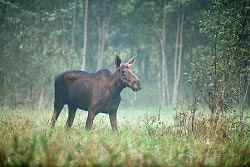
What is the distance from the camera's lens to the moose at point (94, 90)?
12062mm

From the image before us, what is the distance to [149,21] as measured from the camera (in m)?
31.9

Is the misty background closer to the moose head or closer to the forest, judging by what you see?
the forest

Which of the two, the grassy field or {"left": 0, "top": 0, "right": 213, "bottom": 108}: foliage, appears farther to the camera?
{"left": 0, "top": 0, "right": 213, "bottom": 108}: foliage

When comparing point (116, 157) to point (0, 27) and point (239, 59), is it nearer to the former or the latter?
point (239, 59)

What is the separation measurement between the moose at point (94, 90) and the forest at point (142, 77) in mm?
611

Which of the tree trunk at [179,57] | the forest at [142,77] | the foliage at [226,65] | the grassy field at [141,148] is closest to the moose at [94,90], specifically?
the forest at [142,77]

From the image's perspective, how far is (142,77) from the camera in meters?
44.7

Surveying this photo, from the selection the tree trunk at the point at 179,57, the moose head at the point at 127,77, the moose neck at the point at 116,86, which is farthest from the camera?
the tree trunk at the point at 179,57

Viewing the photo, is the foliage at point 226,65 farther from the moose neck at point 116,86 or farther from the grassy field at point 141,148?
the moose neck at point 116,86

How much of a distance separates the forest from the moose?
2.01 ft

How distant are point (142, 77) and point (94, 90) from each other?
106 ft

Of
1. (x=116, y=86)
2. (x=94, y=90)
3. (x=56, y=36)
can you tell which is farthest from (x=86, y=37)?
(x=116, y=86)

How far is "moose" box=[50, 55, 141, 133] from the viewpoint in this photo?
12062mm

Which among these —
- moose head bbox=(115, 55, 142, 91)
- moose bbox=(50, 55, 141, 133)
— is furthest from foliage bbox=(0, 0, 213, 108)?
moose head bbox=(115, 55, 142, 91)
